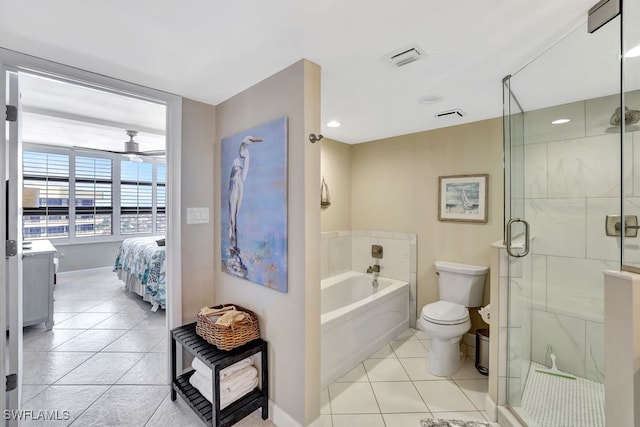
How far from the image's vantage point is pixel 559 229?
2.03m

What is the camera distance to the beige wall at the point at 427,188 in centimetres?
265

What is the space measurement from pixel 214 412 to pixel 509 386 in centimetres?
183

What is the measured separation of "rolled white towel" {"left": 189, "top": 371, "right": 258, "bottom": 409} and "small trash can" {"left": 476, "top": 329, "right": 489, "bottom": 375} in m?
1.82

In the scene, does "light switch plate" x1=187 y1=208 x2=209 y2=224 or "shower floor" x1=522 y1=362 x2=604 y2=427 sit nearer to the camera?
"shower floor" x1=522 y1=362 x2=604 y2=427

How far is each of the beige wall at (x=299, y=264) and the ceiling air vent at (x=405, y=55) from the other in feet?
1.40

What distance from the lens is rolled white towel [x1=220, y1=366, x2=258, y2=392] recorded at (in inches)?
66.9

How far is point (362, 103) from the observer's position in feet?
7.37

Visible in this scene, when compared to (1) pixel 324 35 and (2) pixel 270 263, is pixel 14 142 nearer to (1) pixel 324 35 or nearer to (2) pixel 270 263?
(2) pixel 270 263

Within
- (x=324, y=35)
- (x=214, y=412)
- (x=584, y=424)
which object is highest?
(x=324, y=35)

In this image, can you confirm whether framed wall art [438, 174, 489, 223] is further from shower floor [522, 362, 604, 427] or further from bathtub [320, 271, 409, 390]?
shower floor [522, 362, 604, 427]

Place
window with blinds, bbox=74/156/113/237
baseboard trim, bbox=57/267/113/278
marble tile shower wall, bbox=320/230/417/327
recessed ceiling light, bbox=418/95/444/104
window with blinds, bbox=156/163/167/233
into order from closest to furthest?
recessed ceiling light, bbox=418/95/444/104 < marble tile shower wall, bbox=320/230/417/327 < baseboard trim, bbox=57/267/113/278 < window with blinds, bbox=74/156/113/237 < window with blinds, bbox=156/163/167/233

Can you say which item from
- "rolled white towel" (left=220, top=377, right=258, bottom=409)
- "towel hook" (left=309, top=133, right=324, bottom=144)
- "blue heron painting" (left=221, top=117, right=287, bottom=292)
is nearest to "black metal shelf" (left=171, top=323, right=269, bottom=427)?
"rolled white towel" (left=220, top=377, right=258, bottom=409)

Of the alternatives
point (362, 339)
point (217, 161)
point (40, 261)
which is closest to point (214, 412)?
point (362, 339)
